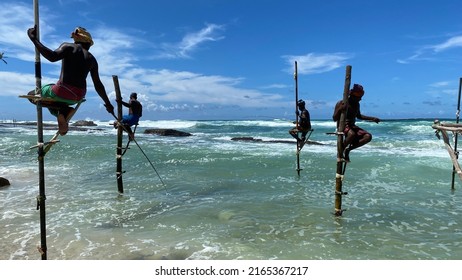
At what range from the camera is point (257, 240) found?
795cm

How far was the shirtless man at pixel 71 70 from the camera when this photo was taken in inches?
202

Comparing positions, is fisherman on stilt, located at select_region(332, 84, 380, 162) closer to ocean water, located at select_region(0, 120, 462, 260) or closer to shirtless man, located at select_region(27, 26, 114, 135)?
ocean water, located at select_region(0, 120, 462, 260)

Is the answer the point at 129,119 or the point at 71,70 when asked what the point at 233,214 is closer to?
the point at 129,119

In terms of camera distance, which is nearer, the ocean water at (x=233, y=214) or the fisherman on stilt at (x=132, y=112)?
the ocean water at (x=233, y=214)

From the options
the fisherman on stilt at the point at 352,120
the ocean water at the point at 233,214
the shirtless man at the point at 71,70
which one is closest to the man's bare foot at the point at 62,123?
the shirtless man at the point at 71,70

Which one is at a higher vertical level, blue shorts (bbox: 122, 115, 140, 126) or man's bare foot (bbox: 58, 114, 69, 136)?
blue shorts (bbox: 122, 115, 140, 126)

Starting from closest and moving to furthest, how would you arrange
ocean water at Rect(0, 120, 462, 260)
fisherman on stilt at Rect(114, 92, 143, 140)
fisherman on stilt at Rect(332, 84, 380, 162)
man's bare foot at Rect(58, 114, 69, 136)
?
man's bare foot at Rect(58, 114, 69, 136)
ocean water at Rect(0, 120, 462, 260)
fisherman on stilt at Rect(332, 84, 380, 162)
fisherman on stilt at Rect(114, 92, 143, 140)

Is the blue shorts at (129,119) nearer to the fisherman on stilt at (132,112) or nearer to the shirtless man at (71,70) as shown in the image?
the fisherman on stilt at (132,112)

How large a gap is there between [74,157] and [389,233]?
59.5ft

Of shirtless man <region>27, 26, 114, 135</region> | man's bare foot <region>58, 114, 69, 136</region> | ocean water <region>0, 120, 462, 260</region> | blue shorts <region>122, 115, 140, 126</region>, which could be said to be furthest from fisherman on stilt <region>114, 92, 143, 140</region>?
shirtless man <region>27, 26, 114, 135</region>

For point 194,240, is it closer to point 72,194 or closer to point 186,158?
point 72,194

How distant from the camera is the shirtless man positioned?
514cm

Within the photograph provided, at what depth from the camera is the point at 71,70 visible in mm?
5277

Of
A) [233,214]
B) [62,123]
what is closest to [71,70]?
[62,123]
